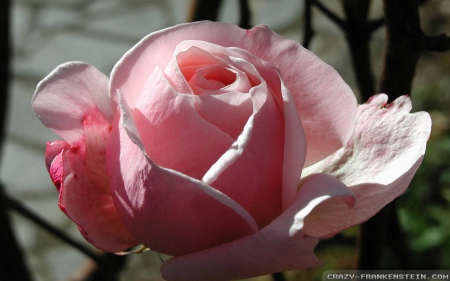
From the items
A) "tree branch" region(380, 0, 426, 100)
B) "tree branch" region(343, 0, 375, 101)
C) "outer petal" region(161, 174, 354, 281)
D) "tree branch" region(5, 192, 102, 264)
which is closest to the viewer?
"outer petal" region(161, 174, 354, 281)

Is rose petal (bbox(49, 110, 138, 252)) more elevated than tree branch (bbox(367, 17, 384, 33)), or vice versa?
tree branch (bbox(367, 17, 384, 33))

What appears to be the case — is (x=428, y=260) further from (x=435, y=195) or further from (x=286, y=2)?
(x=286, y=2)

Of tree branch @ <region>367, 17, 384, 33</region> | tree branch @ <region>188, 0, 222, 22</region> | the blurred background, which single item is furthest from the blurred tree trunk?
the blurred background

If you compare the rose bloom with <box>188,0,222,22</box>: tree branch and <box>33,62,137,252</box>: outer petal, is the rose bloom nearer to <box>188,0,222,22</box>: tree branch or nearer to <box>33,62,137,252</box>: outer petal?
<box>33,62,137,252</box>: outer petal

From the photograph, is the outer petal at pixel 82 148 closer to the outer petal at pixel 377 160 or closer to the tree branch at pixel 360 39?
the outer petal at pixel 377 160

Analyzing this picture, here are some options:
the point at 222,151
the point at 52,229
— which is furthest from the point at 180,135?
the point at 52,229

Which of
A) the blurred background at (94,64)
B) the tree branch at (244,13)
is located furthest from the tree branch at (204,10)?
the blurred background at (94,64)
